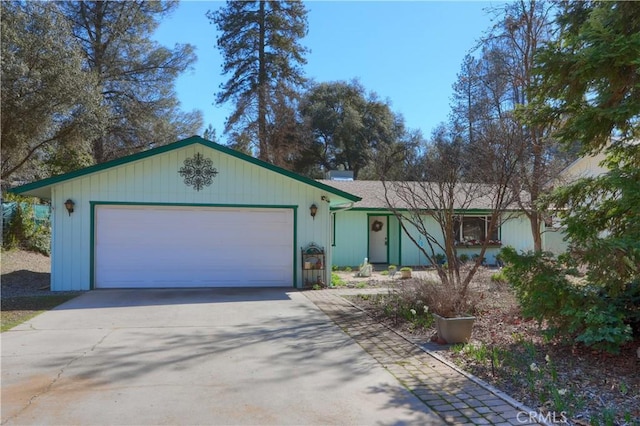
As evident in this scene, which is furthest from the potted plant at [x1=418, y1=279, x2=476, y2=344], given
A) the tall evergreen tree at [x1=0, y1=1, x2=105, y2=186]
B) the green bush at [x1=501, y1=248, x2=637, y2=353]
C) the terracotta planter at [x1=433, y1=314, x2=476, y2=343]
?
the tall evergreen tree at [x1=0, y1=1, x2=105, y2=186]

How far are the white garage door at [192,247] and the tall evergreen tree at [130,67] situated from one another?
12.1m

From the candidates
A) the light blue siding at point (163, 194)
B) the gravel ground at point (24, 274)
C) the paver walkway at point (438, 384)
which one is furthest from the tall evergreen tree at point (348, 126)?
the paver walkway at point (438, 384)

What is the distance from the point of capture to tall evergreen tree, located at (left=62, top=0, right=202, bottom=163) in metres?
22.0

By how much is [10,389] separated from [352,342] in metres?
4.02

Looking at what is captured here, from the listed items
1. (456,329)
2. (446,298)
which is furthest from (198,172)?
(456,329)

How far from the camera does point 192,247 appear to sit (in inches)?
465

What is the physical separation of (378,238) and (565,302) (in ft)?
44.7

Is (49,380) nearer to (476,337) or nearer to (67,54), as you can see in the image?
(476,337)

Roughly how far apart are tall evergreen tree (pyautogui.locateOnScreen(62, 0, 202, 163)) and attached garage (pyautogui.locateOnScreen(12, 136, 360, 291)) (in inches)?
464

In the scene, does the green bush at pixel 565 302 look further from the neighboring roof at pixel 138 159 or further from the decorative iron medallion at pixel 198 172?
the decorative iron medallion at pixel 198 172

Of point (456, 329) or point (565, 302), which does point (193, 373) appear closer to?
point (456, 329)

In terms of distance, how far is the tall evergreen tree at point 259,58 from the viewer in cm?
2619

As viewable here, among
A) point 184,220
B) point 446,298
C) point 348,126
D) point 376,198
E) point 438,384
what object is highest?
point 348,126

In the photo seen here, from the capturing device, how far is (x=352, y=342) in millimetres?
6523
